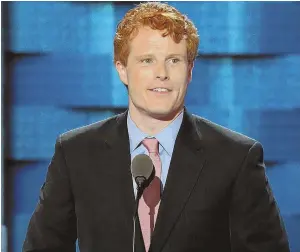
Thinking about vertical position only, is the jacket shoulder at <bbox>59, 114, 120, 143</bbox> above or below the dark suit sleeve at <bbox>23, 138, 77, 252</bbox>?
above

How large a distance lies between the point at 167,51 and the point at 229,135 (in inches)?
13.3

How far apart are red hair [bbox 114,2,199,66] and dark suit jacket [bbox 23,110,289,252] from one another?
26 centimetres

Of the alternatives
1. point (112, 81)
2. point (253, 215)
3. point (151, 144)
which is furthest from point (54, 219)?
point (112, 81)

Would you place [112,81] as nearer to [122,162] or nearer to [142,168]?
[122,162]

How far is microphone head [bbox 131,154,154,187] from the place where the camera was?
1.52m

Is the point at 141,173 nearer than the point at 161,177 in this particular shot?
Yes

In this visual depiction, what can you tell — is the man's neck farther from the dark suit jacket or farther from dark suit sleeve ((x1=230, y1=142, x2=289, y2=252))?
dark suit sleeve ((x1=230, y1=142, x2=289, y2=252))

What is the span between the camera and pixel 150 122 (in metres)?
1.96

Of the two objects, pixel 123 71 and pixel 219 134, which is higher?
pixel 123 71

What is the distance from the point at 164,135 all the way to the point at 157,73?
0.20m

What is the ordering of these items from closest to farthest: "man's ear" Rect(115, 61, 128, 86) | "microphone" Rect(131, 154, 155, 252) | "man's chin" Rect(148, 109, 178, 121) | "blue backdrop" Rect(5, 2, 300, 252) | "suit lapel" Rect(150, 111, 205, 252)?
"microphone" Rect(131, 154, 155, 252), "suit lapel" Rect(150, 111, 205, 252), "man's chin" Rect(148, 109, 178, 121), "man's ear" Rect(115, 61, 128, 86), "blue backdrop" Rect(5, 2, 300, 252)

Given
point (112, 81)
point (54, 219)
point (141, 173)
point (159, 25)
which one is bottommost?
point (54, 219)

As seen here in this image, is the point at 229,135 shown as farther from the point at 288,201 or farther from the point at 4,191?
the point at 4,191

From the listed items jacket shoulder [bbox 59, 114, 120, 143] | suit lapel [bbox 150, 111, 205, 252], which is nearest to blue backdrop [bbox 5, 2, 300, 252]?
jacket shoulder [bbox 59, 114, 120, 143]
